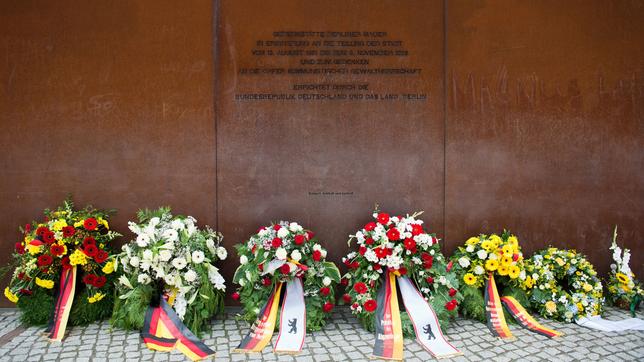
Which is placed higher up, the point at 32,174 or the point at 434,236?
the point at 32,174

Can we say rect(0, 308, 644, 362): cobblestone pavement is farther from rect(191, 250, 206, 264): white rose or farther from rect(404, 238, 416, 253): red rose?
rect(404, 238, 416, 253): red rose

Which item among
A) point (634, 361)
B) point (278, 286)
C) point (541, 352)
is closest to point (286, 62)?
point (278, 286)

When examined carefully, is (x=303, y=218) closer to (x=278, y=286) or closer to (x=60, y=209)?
(x=278, y=286)

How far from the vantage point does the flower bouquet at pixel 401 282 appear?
4117 mm

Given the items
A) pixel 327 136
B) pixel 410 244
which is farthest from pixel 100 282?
pixel 410 244

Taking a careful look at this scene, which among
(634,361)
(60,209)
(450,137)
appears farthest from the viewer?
(450,137)

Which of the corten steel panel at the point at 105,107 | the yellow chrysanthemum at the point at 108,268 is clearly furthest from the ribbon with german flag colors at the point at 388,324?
the yellow chrysanthemum at the point at 108,268

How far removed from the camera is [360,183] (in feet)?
16.1

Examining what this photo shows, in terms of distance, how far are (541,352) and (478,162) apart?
6.45 ft

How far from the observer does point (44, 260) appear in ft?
13.7

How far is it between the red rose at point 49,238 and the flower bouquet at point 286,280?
164cm

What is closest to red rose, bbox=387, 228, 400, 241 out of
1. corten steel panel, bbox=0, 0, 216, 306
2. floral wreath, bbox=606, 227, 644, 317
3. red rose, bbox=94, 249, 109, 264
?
corten steel panel, bbox=0, 0, 216, 306

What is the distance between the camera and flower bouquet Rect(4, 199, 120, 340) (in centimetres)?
420

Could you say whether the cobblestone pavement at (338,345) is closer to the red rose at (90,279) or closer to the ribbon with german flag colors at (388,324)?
the ribbon with german flag colors at (388,324)
